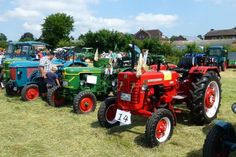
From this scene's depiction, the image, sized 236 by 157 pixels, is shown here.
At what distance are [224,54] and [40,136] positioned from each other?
19.0 meters

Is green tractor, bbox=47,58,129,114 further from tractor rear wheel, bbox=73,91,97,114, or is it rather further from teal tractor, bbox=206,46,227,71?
teal tractor, bbox=206,46,227,71

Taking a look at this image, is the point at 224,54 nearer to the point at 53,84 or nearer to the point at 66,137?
the point at 53,84

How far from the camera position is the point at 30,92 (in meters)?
9.93

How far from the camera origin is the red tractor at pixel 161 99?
5486mm

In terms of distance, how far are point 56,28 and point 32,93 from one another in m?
52.4

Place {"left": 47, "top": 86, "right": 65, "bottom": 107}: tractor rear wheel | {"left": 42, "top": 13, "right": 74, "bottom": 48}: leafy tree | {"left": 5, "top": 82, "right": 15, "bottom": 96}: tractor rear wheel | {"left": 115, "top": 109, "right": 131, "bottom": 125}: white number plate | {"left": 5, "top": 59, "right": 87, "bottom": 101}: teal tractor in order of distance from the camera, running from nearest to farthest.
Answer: {"left": 115, "top": 109, "right": 131, "bottom": 125}: white number plate, {"left": 47, "top": 86, "right": 65, "bottom": 107}: tractor rear wheel, {"left": 5, "top": 59, "right": 87, "bottom": 101}: teal tractor, {"left": 5, "top": 82, "right": 15, "bottom": 96}: tractor rear wheel, {"left": 42, "top": 13, "right": 74, "bottom": 48}: leafy tree

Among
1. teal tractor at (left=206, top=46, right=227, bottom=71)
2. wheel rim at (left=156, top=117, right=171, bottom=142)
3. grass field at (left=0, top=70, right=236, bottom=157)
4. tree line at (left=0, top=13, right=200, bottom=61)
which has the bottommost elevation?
grass field at (left=0, top=70, right=236, bottom=157)

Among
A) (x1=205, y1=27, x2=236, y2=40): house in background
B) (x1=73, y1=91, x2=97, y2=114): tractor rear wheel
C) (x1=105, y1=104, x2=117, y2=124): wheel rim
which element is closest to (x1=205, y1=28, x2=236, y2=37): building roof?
(x1=205, y1=27, x2=236, y2=40): house in background

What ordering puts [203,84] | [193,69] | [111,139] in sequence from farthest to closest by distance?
[193,69] < [203,84] < [111,139]

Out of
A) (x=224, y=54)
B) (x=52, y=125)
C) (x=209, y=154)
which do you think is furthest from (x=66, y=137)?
(x=224, y=54)

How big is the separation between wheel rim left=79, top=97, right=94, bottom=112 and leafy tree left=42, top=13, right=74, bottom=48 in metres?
52.3

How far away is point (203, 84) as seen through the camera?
21.1ft

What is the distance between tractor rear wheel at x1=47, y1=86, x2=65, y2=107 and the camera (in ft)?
28.8

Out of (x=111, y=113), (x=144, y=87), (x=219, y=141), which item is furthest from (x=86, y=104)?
(x=219, y=141)
